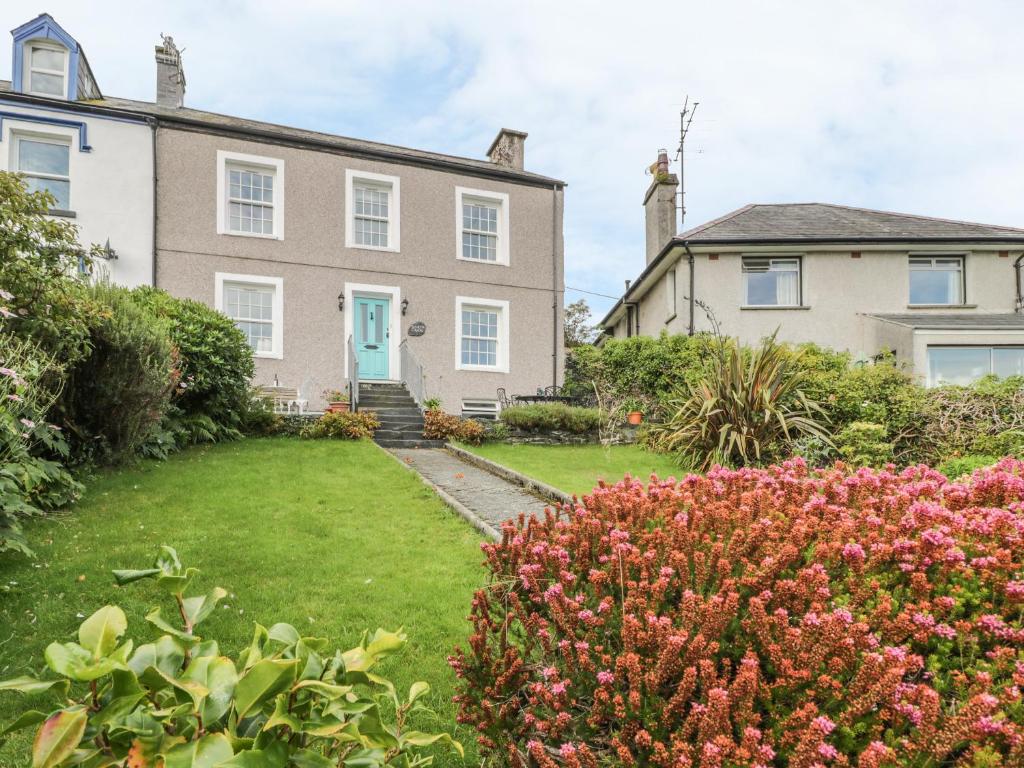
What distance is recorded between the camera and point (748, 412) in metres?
9.06

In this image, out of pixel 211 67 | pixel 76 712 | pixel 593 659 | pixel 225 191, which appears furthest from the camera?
pixel 211 67

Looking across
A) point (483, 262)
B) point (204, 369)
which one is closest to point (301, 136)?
point (483, 262)

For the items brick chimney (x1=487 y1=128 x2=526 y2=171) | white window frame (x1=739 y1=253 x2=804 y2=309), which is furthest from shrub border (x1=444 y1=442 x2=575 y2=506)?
brick chimney (x1=487 y1=128 x2=526 y2=171)

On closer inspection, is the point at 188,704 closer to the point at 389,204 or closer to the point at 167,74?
the point at 389,204

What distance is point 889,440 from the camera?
9383 millimetres

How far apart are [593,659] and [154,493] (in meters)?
6.60

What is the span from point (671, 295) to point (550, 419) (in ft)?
24.5

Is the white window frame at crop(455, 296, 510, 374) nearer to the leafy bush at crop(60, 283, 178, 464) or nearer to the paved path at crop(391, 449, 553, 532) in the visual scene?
the paved path at crop(391, 449, 553, 532)

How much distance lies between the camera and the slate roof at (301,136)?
1432cm

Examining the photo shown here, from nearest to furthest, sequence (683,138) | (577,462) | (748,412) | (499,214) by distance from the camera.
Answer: (748,412) → (577,462) → (499,214) → (683,138)

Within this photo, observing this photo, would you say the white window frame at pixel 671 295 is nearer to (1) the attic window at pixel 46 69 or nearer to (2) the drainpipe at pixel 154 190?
(2) the drainpipe at pixel 154 190

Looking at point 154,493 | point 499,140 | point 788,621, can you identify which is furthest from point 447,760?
point 499,140

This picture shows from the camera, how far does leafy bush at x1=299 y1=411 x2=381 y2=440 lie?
1162cm

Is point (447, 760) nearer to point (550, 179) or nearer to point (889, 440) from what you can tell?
point (889, 440)
